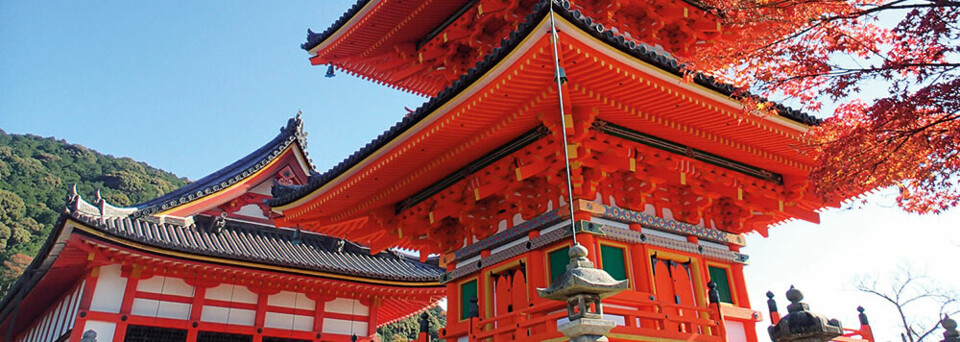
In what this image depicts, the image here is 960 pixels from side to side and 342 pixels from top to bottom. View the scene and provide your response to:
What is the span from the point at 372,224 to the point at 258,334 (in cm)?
677

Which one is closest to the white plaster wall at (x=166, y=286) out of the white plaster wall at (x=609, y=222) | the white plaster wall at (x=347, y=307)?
the white plaster wall at (x=347, y=307)

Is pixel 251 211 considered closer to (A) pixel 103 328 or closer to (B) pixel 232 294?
(B) pixel 232 294

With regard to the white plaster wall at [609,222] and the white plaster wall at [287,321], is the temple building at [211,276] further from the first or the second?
the white plaster wall at [609,222]

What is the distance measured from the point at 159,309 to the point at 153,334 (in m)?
0.65

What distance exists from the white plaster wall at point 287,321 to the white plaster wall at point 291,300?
0.28 m

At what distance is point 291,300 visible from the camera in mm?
16984

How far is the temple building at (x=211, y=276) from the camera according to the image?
47.3ft

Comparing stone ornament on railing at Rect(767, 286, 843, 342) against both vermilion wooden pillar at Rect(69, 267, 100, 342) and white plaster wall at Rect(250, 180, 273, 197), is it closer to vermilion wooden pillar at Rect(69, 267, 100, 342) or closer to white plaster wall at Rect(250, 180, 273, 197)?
vermilion wooden pillar at Rect(69, 267, 100, 342)

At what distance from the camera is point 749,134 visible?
344 inches

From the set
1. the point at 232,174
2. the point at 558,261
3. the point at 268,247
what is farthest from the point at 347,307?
the point at 558,261

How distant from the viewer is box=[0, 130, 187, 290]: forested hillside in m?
52.3

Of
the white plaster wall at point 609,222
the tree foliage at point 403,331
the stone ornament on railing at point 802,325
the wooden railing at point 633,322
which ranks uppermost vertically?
the tree foliage at point 403,331

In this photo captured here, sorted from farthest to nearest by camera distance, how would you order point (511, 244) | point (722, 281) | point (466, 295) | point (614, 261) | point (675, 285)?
point (466, 295) < point (722, 281) < point (511, 244) < point (675, 285) < point (614, 261)

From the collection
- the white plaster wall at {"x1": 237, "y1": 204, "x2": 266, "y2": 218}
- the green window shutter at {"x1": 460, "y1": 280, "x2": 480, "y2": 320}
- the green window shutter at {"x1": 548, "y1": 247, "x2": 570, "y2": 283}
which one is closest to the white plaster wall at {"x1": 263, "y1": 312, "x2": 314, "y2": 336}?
the white plaster wall at {"x1": 237, "y1": 204, "x2": 266, "y2": 218}
